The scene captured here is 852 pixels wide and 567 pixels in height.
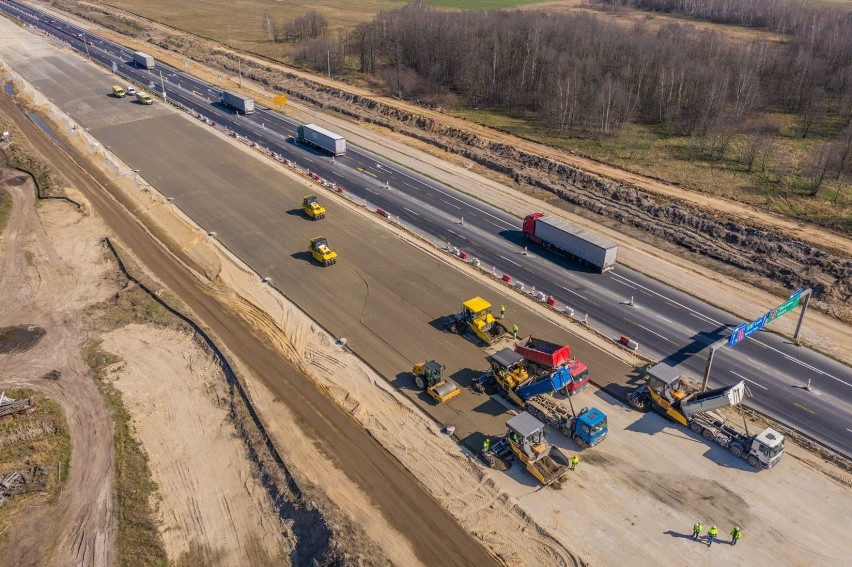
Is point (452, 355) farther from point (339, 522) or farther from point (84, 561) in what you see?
point (84, 561)

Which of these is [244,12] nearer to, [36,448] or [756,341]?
[36,448]

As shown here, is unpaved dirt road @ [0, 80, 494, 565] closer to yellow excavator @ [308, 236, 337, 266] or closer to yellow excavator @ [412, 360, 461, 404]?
yellow excavator @ [412, 360, 461, 404]

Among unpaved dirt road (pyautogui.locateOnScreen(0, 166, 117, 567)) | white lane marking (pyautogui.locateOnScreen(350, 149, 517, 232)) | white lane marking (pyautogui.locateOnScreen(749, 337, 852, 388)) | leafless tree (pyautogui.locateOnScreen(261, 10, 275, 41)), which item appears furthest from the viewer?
leafless tree (pyautogui.locateOnScreen(261, 10, 275, 41))

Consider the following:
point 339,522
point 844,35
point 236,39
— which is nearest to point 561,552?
point 339,522

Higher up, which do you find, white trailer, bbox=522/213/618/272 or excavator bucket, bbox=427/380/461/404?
white trailer, bbox=522/213/618/272

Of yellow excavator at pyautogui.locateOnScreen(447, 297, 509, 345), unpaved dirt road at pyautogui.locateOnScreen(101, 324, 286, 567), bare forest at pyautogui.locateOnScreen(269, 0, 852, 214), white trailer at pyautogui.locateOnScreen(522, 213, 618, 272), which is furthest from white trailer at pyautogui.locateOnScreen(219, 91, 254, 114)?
yellow excavator at pyautogui.locateOnScreen(447, 297, 509, 345)

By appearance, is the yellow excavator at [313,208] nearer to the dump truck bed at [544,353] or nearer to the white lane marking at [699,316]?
the dump truck bed at [544,353]
